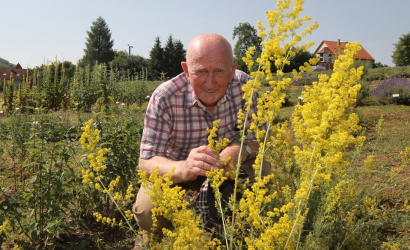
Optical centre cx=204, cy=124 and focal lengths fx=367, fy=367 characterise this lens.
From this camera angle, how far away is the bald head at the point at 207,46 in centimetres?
253

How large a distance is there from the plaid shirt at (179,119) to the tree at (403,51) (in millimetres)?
54437

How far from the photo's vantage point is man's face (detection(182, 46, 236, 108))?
99.7 inches

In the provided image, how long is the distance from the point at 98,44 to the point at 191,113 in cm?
6066

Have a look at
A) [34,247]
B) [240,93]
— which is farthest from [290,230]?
[34,247]

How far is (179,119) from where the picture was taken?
2.98m

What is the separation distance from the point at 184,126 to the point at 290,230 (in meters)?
1.51

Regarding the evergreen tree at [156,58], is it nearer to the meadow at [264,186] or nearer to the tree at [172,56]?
the tree at [172,56]

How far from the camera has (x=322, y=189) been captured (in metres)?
2.28

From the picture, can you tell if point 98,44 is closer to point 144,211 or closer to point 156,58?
point 156,58

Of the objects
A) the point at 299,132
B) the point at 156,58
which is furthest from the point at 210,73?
the point at 156,58

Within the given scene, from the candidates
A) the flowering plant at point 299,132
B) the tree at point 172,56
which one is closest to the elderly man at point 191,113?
the flowering plant at point 299,132

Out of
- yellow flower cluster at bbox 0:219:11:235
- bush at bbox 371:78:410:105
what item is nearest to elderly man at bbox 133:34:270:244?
yellow flower cluster at bbox 0:219:11:235

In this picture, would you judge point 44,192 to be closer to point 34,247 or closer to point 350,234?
point 34,247

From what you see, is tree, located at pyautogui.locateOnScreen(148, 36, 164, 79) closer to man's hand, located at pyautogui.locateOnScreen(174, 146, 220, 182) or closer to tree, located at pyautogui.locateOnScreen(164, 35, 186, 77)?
tree, located at pyautogui.locateOnScreen(164, 35, 186, 77)
